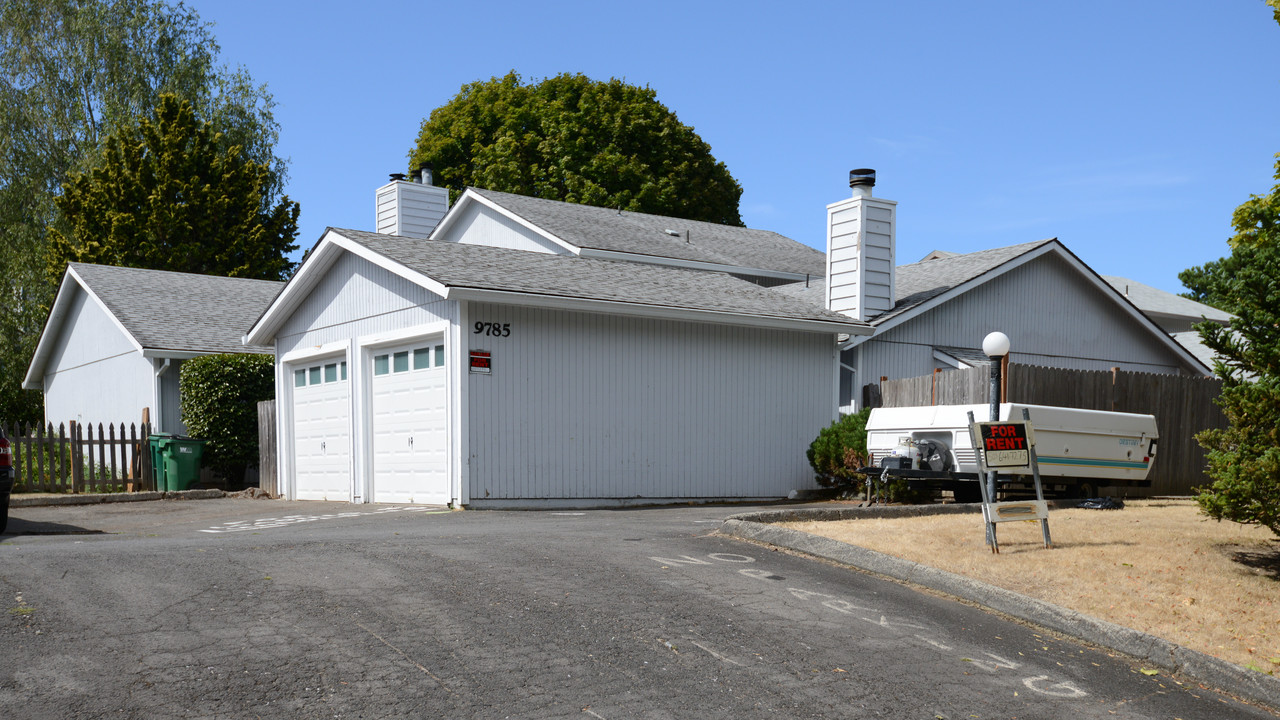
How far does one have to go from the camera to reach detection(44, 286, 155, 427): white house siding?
2338cm

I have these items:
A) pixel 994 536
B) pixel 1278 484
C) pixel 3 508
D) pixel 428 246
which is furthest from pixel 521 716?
pixel 428 246

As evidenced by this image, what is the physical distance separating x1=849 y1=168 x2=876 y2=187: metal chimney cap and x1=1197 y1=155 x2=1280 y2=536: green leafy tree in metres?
11.0

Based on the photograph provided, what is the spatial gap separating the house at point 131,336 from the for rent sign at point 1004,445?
1761cm

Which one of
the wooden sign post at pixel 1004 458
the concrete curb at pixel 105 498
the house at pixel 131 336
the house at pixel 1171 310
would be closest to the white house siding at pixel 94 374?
the house at pixel 131 336

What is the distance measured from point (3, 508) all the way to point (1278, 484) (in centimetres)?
1143

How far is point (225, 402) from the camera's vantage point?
20.7 meters

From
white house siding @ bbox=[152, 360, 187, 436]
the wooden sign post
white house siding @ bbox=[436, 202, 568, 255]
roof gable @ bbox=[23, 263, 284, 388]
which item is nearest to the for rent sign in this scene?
the wooden sign post

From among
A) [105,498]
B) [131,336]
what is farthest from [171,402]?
[105,498]

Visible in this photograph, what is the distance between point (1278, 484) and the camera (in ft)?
26.9

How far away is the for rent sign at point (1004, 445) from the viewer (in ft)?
30.9

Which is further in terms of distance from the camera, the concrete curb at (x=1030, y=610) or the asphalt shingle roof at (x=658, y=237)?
the asphalt shingle roof at (x=658, y=237)

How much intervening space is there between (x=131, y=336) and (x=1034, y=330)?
1790cm

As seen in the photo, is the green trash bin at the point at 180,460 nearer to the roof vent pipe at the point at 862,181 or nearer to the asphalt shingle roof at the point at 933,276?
→ the asphalt shingle roof at the point at 933,276

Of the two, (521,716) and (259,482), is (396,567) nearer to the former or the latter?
(521,716)
